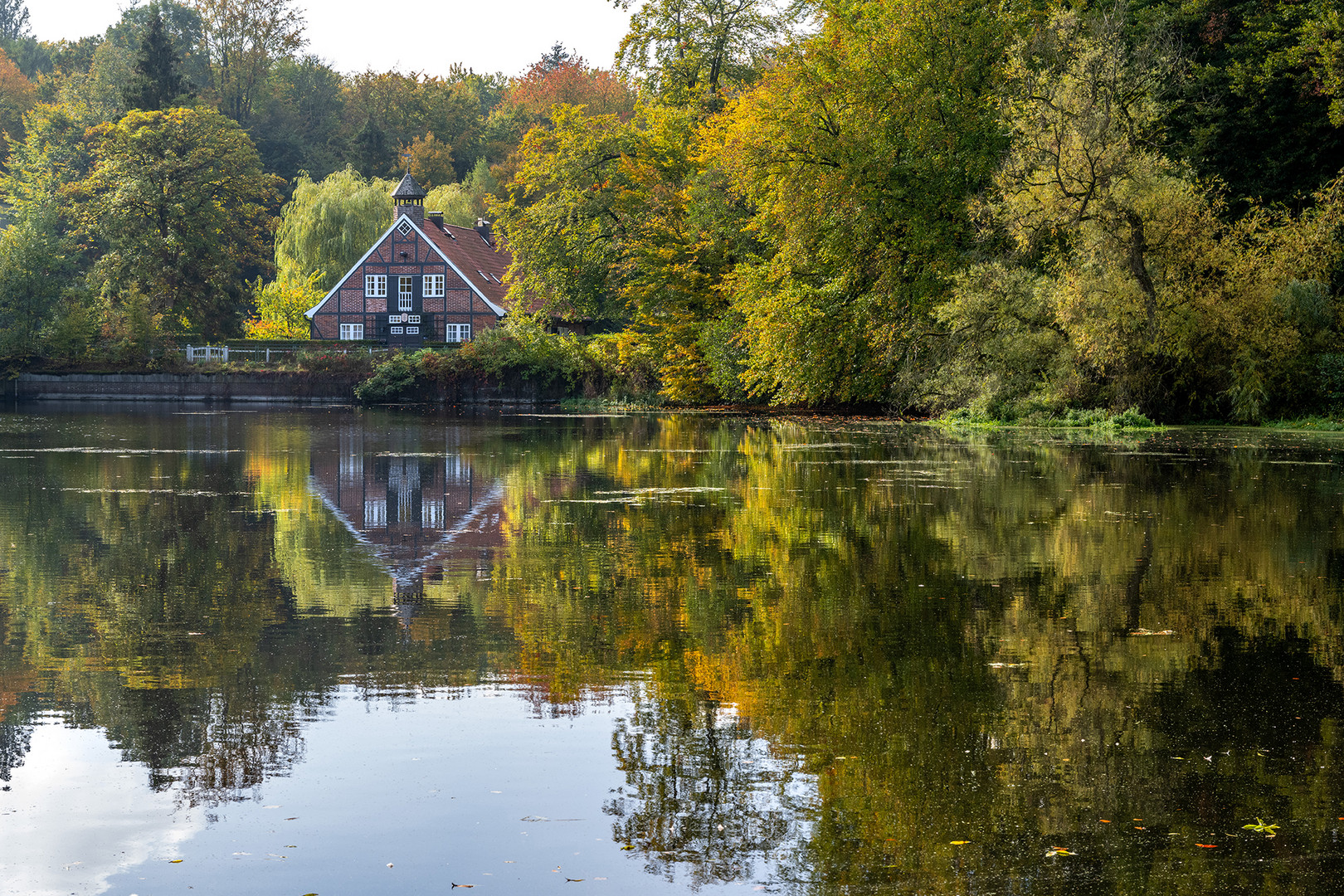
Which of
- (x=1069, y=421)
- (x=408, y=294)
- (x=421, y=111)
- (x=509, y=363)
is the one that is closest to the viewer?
(x=1069, y=421)

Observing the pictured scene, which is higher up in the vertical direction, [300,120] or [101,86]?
[101,86]

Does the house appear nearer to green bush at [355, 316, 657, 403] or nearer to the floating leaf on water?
green bush at [355, 316, 657, 403]

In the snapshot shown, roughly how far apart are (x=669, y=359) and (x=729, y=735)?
41.0 m

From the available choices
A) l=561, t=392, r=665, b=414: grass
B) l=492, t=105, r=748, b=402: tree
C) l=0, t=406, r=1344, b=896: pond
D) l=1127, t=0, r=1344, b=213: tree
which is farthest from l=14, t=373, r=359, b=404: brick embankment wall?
l=0, t=406, r=1344, b=896: pond

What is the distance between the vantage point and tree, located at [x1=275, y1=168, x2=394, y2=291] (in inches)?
2810

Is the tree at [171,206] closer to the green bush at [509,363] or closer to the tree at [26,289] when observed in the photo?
the tree at [26,289]

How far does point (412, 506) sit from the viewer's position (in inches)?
628

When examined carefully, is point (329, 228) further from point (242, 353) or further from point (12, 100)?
point (12, 100)

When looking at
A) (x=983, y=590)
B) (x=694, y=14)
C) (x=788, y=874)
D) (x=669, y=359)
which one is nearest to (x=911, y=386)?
(x=669, y=359)

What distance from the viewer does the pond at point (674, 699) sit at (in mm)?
4777

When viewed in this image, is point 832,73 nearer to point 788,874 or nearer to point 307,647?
point 307,647

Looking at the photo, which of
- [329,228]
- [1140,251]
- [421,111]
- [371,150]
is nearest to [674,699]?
[1140,251]

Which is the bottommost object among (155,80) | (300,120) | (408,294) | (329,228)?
(408,294)

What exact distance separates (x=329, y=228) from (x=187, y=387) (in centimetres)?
1751
